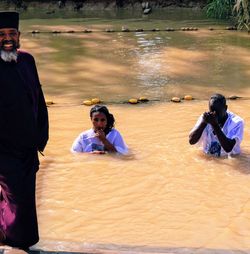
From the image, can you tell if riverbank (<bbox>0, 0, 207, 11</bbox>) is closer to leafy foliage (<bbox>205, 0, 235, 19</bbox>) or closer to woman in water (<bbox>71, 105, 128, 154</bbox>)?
leafy foliage (<bbox>205, 0, 235, 19</bbox>)

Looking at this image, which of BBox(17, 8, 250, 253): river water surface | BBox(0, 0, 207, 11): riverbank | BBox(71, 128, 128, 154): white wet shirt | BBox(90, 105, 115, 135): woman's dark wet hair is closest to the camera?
BBox(17, 8, 250, 253): river water surface

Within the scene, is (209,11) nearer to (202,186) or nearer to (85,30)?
(85,30)

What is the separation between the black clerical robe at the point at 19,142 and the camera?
3.54 metres

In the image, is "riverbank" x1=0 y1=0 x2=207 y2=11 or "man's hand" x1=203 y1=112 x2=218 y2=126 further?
"riverbank" x1=0 y1=0 x2=207 y2=11

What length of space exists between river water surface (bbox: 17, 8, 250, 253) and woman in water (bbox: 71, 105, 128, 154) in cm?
11

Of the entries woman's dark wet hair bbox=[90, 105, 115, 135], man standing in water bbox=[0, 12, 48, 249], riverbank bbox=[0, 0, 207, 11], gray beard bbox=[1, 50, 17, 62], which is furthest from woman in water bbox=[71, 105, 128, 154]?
riverbank bbox=[0, 0, 207, 11]

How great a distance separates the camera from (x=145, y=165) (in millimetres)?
6000

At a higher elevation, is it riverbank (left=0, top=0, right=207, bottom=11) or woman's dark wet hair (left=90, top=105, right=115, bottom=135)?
riverbank (left=0, top=0, right=207, bottom=11)

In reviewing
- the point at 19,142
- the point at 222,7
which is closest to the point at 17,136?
the point at 19,142

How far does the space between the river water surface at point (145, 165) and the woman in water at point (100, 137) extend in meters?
0.11

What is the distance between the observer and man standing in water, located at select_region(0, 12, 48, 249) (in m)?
3.55

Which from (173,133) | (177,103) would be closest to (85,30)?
(177,103)

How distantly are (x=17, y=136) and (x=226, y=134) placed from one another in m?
2.89

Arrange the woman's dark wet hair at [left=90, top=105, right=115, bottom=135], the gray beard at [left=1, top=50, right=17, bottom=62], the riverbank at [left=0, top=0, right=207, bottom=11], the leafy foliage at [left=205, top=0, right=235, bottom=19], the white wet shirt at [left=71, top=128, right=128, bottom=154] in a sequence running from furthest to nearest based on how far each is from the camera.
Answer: the riverbank at [left=0, top=0, right=207, bottom=11] → the leafy foliage at [left=205, top=0, right=235, bottom=19] → the white wet shirt at [left=71, top=128, right=128, bottom=154] → the woman's dark wet hair at [left=90, top=105, right=115, bottom=135] → the gray beard at [left=1, top=50, right=17, bottom=62]
